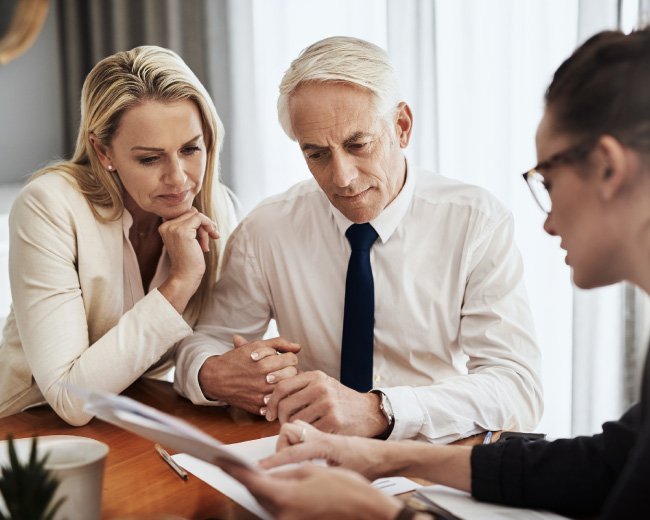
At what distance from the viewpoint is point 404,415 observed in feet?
4.70

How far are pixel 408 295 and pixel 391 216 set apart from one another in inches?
8.1

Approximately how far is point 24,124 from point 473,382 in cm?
313

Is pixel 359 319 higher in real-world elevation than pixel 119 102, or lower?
lower

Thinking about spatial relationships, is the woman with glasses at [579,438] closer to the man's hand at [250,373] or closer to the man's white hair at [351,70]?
the man's hand at [250,373]

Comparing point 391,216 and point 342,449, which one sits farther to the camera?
point 391,216

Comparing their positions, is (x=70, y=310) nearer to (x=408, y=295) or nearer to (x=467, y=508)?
(x=408, y=295)

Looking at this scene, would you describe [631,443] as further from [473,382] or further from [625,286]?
[625,286]

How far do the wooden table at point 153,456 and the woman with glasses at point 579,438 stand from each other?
0.15m

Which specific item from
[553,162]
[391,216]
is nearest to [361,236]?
[391,216]

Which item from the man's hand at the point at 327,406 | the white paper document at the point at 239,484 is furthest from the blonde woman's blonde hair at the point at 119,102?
the white paper document at the point at 239,484

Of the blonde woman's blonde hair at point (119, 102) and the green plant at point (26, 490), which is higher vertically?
the blonde woman's blonde hair at point (119, 102)

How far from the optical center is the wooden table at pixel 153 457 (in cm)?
113

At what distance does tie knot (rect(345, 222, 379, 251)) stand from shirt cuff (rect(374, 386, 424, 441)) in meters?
0.47

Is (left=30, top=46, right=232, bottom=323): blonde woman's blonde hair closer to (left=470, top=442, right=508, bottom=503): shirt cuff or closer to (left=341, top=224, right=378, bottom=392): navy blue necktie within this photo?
(left=341, top=224, right=378, bottom=392): navy blue necktie
